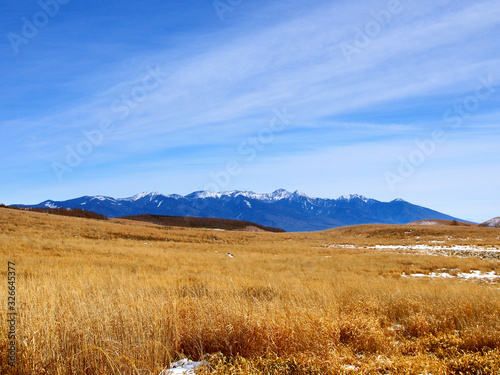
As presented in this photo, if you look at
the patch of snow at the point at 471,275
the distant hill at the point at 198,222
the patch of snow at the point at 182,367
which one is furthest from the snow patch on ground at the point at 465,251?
the distant hill at the point at 198,222

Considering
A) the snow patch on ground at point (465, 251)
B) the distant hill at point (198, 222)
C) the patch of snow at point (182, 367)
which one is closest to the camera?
the patch of snow at point (182, 367)

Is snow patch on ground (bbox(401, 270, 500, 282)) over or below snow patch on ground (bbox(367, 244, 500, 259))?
over


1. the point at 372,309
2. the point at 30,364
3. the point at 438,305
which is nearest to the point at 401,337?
the point at 372,309

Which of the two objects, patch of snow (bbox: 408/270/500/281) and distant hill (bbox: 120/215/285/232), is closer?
patch of snow (bbox: 408/270/500/281)

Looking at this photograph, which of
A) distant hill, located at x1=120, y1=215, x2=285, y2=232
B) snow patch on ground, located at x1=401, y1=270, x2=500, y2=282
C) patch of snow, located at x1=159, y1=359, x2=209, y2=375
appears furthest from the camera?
distant hill, located at x1=120, y1=215, x2=285, y2=232

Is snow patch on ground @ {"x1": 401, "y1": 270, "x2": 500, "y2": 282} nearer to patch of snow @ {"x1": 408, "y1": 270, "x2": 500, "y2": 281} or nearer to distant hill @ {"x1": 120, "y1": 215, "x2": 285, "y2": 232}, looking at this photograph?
patch of snow @ {"x1": 408, "y1": 270, "x2": 500, "y2": 281}

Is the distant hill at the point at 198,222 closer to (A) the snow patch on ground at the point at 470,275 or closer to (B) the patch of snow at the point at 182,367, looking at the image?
(A) the snow patch on ground at the point at 470,275

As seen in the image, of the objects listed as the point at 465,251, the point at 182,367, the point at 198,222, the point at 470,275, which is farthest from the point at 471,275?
the point at 198,222

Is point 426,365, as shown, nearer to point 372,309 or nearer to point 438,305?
point 372,309

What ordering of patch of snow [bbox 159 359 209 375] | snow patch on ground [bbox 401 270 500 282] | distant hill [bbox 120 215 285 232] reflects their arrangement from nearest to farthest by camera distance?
patch of snow [bbox 159 359 209 375] < snow patch on ground [bbox 401 270 500 282] < distant hill [bbox 120 215 285 232]

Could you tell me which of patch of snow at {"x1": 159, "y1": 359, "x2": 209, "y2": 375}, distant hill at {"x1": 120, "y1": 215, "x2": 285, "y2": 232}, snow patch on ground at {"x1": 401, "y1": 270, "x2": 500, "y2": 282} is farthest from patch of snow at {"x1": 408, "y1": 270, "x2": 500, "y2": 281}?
distant hill at {"x1": 120, "y1": 215, "x2": 285, "y2": 232}

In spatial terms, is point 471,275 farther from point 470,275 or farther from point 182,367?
point 182,367

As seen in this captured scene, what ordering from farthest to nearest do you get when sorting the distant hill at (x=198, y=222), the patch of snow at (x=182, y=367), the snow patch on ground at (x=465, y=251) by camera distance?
1. the distant hill at (x=198, y=222)
2. the snow patch on ground at (x=465, y=251)
3. the patch of snow at (x=182, y=367)

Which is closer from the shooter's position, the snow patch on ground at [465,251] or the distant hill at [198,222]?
the snow patch on ground at [465,251]
